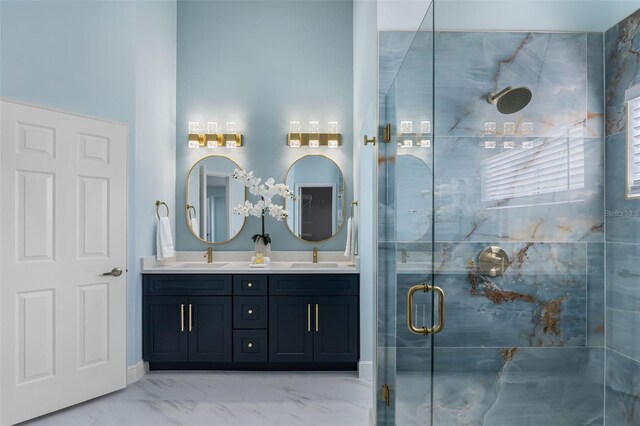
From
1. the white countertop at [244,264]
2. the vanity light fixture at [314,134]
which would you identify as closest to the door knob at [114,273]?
the white countertop at [244,264]

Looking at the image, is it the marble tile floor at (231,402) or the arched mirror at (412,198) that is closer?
the arched mirror at (412,198)

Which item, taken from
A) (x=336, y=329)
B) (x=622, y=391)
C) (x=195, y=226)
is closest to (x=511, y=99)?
(x=622, y=391)

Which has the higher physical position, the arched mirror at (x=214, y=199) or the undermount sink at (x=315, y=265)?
the arched mirror at (x=214, y=199)

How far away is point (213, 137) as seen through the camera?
3.61 meters

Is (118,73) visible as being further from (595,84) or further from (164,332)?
(595,84)

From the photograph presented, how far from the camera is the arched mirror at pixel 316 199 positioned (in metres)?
3.62

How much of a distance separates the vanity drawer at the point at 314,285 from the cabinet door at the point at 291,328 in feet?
0.19

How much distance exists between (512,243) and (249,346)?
7.66ft

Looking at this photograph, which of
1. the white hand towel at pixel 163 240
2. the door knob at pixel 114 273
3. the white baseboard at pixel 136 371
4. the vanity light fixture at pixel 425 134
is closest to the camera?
the vanity light fixture at pixel 425 134

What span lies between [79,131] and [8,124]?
390mm

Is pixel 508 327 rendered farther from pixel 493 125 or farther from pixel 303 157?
pixel 303 157

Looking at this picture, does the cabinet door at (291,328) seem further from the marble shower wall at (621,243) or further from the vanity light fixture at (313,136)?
the marble shower wall at (621,243)

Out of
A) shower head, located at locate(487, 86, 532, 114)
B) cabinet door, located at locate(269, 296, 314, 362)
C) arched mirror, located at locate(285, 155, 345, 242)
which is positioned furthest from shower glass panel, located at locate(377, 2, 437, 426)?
arched mirror, located at locate(285, 155, 345, 242)

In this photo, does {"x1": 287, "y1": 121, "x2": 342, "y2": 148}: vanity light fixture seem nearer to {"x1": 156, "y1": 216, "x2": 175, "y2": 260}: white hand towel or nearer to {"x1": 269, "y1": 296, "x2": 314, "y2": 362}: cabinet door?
{"x1": 156, "y1": 216, "x2": 175, "y2": 260}: white hand towel
